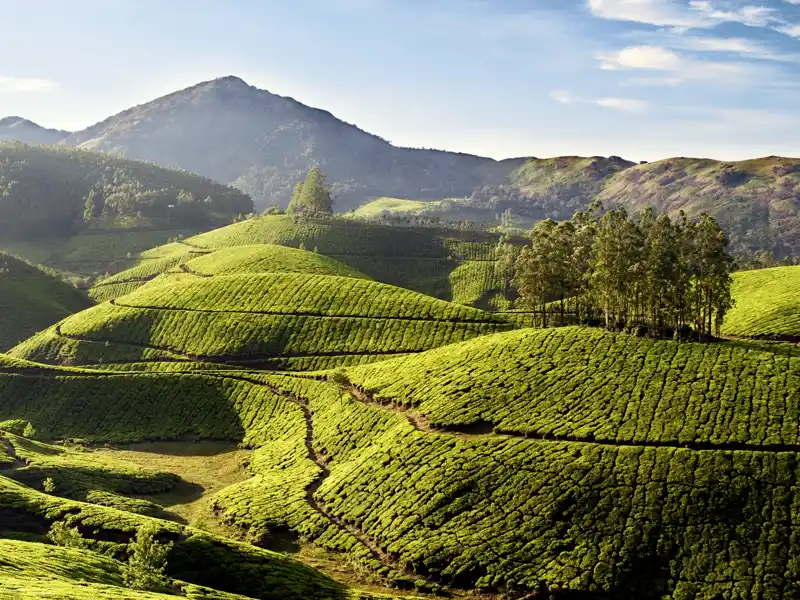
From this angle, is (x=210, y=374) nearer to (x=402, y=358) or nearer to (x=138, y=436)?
(x=138, y=436)

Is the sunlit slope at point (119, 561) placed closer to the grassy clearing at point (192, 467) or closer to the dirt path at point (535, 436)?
the grassy clearing at point (192, 467)

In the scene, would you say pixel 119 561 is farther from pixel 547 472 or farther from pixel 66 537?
pixel 547 472

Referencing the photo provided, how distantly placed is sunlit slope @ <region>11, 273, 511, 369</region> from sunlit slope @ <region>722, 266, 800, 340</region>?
44.1 m

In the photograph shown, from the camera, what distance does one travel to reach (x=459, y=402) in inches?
4097

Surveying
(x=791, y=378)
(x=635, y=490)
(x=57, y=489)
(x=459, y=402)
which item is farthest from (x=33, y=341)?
(x=791, y=378)

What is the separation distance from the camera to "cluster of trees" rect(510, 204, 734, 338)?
111m

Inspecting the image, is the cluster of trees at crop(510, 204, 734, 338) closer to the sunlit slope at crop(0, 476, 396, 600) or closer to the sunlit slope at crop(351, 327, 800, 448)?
the sunlit slope at crop(351, 327, 800, 448)

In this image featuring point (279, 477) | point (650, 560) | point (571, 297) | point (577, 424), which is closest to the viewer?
point (650, 560)

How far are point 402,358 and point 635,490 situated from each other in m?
56.9

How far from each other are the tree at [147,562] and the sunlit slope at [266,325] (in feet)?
235

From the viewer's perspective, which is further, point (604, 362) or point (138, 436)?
point (138, 436)

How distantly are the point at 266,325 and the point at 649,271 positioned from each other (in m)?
82.4

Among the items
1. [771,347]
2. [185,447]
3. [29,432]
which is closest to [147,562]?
[185,447]

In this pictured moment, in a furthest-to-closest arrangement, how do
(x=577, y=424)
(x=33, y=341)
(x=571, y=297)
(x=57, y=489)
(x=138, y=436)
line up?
(x=33, y=341)
(x=571, y=297)
(x=138, y=436)
(x=57, y=489)
(x=577, y=424)
